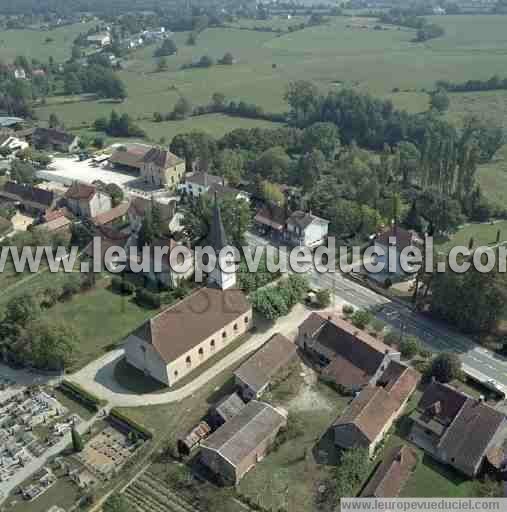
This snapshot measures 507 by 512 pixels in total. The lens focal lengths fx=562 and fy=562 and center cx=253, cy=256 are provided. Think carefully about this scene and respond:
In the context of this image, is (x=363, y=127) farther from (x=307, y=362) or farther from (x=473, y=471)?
(x=473, y=471)

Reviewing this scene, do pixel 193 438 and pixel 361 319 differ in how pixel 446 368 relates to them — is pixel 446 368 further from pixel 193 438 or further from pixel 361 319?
pixel 193 438

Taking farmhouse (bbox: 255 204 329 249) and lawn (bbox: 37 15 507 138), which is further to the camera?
lawn (bbox: 37 15 507 138)

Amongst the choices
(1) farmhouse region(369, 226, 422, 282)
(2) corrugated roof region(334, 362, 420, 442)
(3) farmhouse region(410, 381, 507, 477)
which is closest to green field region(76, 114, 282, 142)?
(1) farmhouse region(369, 226, 422, 282)

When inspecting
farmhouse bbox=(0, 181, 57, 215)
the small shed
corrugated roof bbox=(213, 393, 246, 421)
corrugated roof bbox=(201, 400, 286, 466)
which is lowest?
the small shed

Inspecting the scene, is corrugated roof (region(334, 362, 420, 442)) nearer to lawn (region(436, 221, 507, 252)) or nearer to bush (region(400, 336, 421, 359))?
bush (region(400, 336, 421, 359))

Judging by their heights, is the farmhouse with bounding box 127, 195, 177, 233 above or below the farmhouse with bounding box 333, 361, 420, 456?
above
